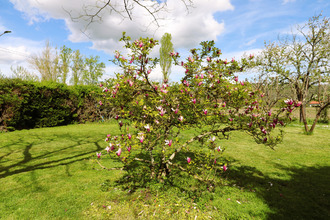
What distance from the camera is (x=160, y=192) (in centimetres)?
394

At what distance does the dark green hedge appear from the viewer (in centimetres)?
1017

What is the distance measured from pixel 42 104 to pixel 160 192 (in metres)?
11.2

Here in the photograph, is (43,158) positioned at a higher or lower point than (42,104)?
lower

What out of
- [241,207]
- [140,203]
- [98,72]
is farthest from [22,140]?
[98,72]

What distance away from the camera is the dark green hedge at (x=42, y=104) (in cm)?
1017

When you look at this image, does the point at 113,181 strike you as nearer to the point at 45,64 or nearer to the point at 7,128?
the point at 7,128

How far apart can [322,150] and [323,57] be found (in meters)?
15.2

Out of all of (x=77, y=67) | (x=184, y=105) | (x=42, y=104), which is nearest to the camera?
(x=184, y=105)

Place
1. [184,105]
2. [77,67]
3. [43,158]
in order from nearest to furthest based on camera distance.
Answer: [184,105] → [43,158] → [77,67]

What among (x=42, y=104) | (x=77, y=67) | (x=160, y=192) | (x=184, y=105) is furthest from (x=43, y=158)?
(x=77, y=67)

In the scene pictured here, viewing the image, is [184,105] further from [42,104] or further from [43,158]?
[42,104]

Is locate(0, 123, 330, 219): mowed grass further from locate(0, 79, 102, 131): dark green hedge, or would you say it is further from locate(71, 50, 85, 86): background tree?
locate(71, 50, 85, 86): background tree

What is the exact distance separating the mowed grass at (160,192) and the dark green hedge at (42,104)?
4.69 m

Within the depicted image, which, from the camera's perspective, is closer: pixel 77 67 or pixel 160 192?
pixel 160 192
